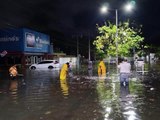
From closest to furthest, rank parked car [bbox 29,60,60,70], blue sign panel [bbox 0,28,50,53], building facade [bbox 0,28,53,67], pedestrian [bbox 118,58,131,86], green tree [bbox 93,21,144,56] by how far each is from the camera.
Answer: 1. pedestrian [bbox 118,58,131,86]
2. green tree [bbox 93,21,144,56]
3. parked car [bbox 29,60,60,70]
4. blue sign panel [bbox 0,28,50,53]
5. building facade [bbox 0,28,53,67]

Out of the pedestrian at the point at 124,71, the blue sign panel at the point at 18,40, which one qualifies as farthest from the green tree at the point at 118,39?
the pedestrian at the point at 124,71

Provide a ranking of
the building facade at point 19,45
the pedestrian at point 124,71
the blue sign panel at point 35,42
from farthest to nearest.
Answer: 1. the blue sign panel at point 35,42
2. the building facade at point 19,45
3. the pedestrian at point 124,71

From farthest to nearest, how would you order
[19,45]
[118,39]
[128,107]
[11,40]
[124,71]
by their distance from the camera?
[11,40] → [19,45] → [118,39] → [124,71] → [128,107]

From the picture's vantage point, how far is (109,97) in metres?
15.6

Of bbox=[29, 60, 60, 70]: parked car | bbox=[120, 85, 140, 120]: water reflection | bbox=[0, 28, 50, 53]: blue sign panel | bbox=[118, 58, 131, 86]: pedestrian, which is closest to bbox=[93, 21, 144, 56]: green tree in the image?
bbox=[29, 60, 60, 70]: parked car

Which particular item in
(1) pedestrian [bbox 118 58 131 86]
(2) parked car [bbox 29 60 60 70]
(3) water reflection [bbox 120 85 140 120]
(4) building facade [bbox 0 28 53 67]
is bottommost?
(3) water reflection [bbox 120 85 140 120]

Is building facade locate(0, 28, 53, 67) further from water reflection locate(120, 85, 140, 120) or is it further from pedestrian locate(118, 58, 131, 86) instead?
water reflection locate(120, 85, 140, 120)

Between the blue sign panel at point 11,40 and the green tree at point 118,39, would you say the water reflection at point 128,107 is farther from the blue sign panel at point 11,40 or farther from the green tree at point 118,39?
the blue sign panel at point 11,40

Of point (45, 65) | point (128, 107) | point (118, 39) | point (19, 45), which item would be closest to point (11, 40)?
point (19, 45)

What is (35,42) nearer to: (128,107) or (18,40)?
(18,40)

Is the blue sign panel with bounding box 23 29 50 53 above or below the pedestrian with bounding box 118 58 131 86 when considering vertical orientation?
above

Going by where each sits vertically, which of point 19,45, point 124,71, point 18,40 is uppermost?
point 18,40

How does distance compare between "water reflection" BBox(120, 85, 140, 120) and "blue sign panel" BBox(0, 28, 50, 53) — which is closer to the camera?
"water reflection" BBox(120, 85, 140, 120)

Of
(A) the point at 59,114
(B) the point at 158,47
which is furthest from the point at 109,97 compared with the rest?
(B) the point at 158,47
